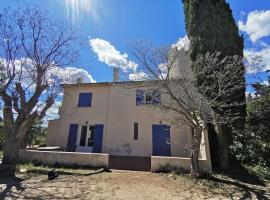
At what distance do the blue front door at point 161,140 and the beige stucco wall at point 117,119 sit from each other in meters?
0.30

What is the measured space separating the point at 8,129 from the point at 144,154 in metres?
9.13

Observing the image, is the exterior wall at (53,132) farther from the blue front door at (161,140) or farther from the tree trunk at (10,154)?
the blue front door at (161,140)

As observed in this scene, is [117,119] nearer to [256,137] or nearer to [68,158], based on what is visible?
[68,158]

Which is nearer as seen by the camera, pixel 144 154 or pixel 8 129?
pixel 8 129

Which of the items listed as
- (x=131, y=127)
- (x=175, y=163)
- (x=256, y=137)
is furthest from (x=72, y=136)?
(x=256, y=137)

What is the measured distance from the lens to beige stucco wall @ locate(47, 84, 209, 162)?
15.6 m

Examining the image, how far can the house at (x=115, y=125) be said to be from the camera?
1552 cm

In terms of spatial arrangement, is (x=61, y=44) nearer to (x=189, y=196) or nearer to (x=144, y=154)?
(x=144, y=154)

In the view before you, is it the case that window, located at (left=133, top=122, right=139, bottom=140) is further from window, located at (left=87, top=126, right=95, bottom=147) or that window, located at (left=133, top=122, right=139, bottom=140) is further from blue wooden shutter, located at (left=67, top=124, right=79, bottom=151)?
blue wooden shutter, located at (left=67, top=124, right=79, bottom=151)

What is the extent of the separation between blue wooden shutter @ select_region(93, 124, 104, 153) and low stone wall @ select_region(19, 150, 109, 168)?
190 inches

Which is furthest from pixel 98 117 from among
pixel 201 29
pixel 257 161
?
pixel 257 161

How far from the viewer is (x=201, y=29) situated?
14.5 meters

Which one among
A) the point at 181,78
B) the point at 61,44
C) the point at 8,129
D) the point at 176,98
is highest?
the point at 61,44

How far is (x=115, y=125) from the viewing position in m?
16.7
